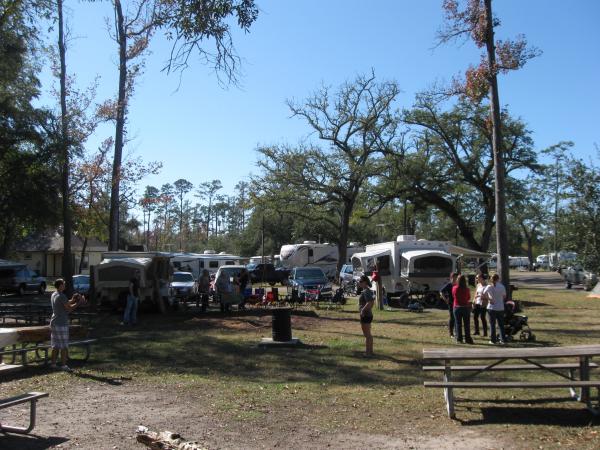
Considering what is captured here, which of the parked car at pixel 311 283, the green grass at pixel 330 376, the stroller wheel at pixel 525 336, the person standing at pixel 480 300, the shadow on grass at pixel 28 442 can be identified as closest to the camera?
the shadow on grass at pixel 28 442

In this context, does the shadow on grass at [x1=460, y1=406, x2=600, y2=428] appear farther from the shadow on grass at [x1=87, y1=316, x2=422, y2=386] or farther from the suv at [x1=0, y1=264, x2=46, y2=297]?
the suv at [x1=0, y1=264, x2=46, y2=297]

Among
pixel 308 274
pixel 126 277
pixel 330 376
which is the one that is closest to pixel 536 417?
pixel 330 376

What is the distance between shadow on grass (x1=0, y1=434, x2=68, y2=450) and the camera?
576 cm

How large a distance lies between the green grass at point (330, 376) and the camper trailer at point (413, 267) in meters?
6.17

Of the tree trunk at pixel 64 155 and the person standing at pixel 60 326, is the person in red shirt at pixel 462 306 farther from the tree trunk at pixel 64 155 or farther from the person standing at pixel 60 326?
the tree trunk at pixel 64 155

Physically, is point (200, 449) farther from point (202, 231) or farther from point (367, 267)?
point (202, 231)

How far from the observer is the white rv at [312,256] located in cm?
4291

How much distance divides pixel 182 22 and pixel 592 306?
19.9m

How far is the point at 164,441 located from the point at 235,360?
556 centimetres

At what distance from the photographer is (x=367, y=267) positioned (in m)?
26.5

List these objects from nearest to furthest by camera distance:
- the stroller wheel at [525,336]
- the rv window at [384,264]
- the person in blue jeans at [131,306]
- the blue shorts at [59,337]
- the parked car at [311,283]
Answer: the blue shorts at [59,337] < the stroller wheel at [525,336] < the person in blue jeans at [131,306] < the parked car at [311,283] < the rv window at [384,264]

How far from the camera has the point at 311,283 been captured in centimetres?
2688

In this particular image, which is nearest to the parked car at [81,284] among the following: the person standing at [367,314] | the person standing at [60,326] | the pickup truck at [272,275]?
the person standing at [60,326]

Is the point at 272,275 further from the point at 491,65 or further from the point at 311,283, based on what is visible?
the point at 491,65
